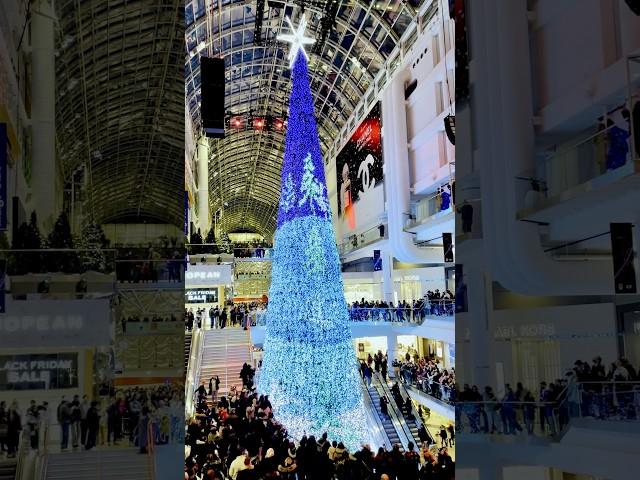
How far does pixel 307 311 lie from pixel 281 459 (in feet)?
8.35

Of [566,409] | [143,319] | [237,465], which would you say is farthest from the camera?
[237,465]

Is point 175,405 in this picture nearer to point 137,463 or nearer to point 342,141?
point 137,463

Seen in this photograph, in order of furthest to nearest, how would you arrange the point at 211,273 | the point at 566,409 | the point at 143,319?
the point at 211,273 < the point at 143,319 < the point at 566,409

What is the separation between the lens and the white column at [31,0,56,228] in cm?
343

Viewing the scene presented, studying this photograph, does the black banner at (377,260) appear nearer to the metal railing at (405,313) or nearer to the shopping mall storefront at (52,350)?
the metal railing at (405,313)

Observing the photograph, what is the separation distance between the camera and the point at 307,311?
27.3 ft

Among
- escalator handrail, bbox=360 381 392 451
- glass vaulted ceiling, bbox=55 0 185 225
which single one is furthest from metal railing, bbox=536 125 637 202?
escalator handrail, bbox=360 381 392 451

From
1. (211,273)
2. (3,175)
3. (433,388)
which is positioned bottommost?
(433,388)

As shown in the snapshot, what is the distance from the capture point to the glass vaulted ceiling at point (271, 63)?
6.98 meters

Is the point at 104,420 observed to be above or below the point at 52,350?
below

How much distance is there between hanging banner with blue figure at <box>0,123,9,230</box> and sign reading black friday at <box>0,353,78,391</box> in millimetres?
769

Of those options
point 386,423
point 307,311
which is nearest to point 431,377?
point 386,423

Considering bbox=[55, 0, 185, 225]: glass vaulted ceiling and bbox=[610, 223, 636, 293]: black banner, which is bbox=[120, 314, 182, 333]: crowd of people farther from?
bbox=[610, 223, 636, 293]: black banner

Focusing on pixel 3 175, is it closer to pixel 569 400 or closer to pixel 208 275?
pixel 569 400
